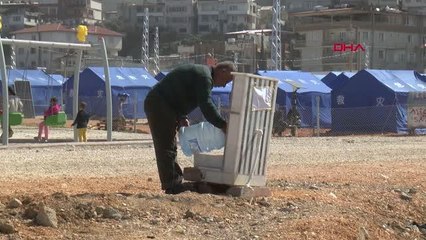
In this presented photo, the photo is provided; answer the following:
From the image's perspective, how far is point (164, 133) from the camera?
10055 millimetres

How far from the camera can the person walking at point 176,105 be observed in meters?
9.72

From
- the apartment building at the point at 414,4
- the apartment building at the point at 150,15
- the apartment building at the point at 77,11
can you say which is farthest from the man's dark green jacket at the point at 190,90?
the apartment building at the point at 150,15

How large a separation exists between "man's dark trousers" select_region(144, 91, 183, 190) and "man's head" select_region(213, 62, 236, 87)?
0.62 m

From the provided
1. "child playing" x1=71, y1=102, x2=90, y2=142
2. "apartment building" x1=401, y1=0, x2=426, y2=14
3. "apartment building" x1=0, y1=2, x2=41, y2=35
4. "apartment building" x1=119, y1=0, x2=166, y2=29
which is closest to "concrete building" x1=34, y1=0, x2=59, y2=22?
"apartment building" x1=0, y1=2, x2=41, y2=35

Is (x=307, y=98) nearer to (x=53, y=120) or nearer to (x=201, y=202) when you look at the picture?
(x=53, y=120)

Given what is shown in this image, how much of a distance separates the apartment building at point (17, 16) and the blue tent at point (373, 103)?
88.5 metres

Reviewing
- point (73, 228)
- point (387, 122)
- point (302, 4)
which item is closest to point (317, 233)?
point (73, 228)

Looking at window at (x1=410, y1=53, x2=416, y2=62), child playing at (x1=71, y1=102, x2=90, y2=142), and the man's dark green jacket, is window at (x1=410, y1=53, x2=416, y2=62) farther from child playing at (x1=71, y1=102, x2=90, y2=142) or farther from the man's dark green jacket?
the man's dark green jacket

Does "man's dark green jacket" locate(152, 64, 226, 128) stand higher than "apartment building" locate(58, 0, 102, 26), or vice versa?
"apartment building" locate(58, 0, 102, 26)

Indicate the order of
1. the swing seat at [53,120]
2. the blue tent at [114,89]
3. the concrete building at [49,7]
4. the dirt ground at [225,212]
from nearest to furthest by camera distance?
the dirt ground at [225,212] → the swing seat at [53,120] → the blue tent at [114,89] → the concrete building at [49,7]

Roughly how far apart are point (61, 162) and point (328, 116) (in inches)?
967

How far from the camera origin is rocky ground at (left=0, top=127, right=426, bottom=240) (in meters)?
8.09

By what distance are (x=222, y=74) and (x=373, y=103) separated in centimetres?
2893

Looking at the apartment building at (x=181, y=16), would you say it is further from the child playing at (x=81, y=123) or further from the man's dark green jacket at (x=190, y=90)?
the man's dark green jacket at (x=190, y=90)
